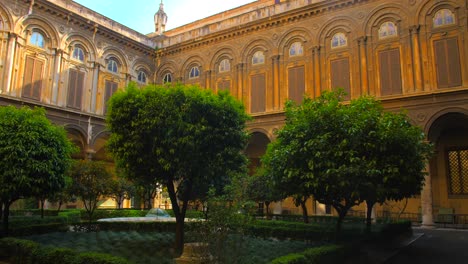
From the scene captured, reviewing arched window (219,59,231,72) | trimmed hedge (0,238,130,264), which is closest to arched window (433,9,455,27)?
arched window (219,59,231,72)

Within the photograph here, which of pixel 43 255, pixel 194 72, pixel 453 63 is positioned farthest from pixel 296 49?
pixel 43 255

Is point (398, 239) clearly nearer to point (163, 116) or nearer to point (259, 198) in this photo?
point (259, 198)

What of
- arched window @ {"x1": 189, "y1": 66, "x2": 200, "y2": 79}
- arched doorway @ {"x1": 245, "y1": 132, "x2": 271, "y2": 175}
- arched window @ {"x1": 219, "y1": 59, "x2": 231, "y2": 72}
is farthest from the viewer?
arched window @ {"x1": 189, "y1": 66, "x2": 200, "y2": 79}

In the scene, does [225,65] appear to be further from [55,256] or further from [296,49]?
[55,256]

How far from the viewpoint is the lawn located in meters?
10.0

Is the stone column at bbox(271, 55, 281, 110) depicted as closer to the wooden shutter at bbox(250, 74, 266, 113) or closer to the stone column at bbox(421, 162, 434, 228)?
the wooden shutter at bbox(250, 74, 266, 113)

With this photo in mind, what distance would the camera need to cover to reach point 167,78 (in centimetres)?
3100

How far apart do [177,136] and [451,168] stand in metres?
19.2

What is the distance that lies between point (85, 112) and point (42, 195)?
13605mm

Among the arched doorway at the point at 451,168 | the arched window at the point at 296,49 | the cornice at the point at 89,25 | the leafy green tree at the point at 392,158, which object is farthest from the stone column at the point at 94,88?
the arched doorway at the point at 451,168

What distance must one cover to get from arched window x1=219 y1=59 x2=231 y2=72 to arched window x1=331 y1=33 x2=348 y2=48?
7603 mm

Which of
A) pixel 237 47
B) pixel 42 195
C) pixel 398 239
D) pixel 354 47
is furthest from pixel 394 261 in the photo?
pixel 237 47

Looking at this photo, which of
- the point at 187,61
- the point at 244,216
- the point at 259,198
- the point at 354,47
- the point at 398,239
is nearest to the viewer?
the point at 244,216

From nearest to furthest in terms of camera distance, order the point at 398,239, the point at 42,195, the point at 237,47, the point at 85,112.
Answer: the point at 42,195, the point at 398,239, the point at 85,112, the point at 237,47
